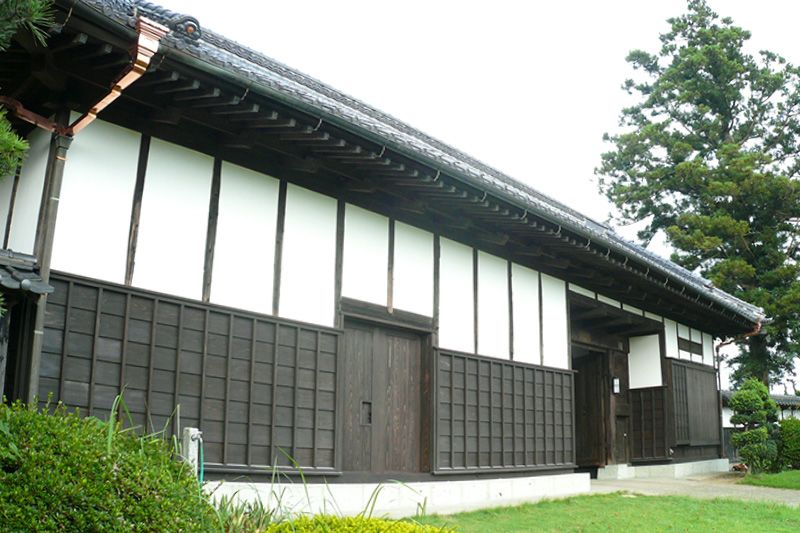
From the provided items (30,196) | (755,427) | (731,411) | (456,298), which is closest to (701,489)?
(755,427)

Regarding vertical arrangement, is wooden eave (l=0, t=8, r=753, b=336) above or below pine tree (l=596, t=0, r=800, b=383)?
below

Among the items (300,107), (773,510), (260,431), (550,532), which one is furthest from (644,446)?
(300,107)

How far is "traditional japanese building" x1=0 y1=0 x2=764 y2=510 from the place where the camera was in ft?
22.0

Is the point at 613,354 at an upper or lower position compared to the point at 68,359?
upper

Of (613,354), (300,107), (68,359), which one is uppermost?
(300,107)

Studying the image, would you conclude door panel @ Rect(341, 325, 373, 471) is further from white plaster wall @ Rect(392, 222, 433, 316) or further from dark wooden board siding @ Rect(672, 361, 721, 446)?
dark wooden board siding @ Rect(672, 361, 721, 446)

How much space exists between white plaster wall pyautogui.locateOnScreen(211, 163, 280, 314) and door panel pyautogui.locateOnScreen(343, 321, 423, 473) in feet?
5.16

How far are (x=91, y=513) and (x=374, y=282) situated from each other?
621cm

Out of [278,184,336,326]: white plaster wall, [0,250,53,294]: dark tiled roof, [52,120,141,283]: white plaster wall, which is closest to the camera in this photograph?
[0,250,53,294]: dark tiled roof

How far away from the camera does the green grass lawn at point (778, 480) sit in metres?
14.5

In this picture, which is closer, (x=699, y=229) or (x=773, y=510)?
(x=773, y=510)

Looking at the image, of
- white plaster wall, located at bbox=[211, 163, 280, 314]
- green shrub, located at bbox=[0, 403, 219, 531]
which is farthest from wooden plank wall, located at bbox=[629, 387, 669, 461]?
green shrub, located at bbox=[0, 403, 219, 531]

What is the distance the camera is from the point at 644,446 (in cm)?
1747

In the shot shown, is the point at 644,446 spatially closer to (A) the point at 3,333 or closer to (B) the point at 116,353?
(B) the point at 116,353
